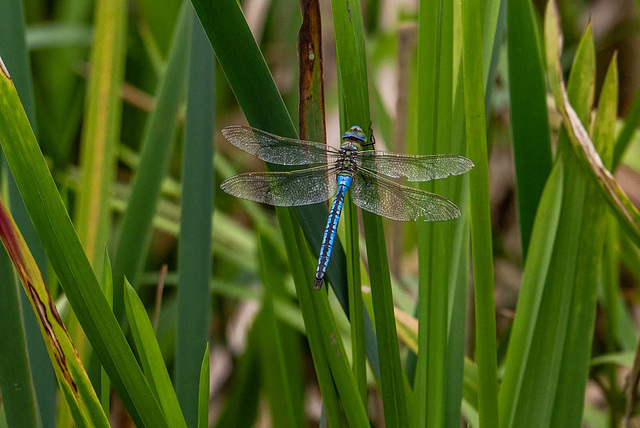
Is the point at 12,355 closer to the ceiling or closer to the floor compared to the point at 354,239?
closer to the floor

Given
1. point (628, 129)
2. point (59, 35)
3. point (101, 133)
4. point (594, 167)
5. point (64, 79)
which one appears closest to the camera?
point (594, 167)

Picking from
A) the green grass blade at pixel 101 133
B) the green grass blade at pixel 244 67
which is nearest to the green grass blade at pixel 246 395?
the green grass blade at pixel 101 133

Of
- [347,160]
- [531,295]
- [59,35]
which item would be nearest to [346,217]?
[531,295]

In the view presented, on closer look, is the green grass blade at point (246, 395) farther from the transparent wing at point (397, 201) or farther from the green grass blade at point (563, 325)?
the green grass blade at point (563, 325)

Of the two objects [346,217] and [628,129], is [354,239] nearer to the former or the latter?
[346,217]

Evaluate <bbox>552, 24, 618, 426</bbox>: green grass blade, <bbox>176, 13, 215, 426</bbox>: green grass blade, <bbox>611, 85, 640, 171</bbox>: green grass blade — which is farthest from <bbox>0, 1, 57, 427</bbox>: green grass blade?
<bbox>611, 85, 640, 171</bbox>: green grass blade

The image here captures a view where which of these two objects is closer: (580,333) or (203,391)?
(203,391)

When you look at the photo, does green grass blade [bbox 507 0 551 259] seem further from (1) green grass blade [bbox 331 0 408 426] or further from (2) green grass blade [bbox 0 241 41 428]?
(2) green grass blade [bbox 0 241 41 428]
